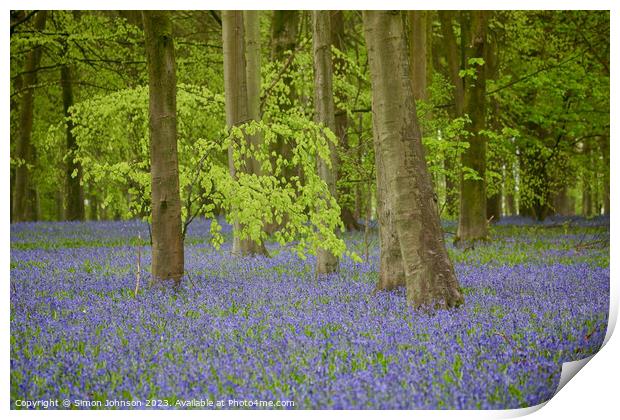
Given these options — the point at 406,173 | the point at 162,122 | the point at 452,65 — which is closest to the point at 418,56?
the point at 452,65

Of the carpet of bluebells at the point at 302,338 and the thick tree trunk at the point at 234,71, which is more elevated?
the thick tree trunk at the point at 234,71

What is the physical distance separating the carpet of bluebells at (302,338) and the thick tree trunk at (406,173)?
26cm

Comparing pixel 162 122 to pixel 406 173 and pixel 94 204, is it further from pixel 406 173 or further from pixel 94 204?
pixel 94 204

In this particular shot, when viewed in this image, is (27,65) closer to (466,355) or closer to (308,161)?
(308,161)

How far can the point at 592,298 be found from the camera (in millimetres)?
6340

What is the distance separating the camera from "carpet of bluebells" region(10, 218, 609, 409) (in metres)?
4.18

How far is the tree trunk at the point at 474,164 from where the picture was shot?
11898mm

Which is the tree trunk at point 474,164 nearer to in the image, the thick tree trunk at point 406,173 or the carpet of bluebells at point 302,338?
the carpet of bluebells at point 302,338

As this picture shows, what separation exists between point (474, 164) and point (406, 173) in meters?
6.51

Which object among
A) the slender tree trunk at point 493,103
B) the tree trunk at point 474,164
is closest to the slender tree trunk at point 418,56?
the tree trunk at point 474,164

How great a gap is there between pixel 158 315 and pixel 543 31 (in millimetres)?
10879

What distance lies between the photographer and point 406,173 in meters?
5.88

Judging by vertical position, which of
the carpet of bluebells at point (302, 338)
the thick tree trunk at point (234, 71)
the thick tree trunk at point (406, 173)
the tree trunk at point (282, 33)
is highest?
the tree trunk at point (282, 33)
